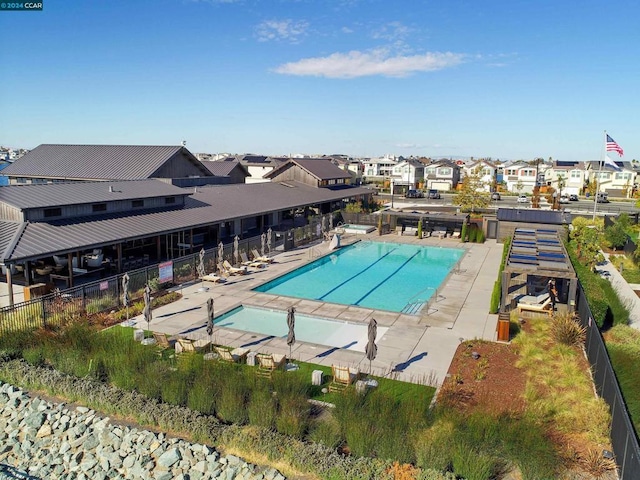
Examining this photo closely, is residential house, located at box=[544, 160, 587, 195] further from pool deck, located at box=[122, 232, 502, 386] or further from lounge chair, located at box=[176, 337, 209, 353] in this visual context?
lounge chair, located at box=[176, 337, 209, 353]

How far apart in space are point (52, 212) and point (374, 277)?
684 inches

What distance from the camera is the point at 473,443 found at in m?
10.1

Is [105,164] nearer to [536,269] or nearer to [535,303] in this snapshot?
[536,269]

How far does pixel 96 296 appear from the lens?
20031 millimetres

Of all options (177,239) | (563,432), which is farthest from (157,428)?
(177,239)

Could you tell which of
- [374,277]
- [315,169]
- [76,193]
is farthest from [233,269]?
[315,169]

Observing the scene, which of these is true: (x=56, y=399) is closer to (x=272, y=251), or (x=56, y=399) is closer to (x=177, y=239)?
(x=177, y=239)

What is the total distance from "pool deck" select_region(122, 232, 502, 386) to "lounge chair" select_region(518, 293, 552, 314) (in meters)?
1.35

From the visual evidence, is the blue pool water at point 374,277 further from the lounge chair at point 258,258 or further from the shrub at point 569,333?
the shrub at point 569,333

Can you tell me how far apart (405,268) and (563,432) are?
20550 mm

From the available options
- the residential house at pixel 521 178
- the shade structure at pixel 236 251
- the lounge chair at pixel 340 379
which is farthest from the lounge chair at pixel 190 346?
the residential house at pixel 521 178

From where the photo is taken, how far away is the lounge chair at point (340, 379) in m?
13.7

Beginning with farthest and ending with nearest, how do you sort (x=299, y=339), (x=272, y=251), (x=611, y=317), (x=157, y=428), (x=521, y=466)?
(x=272, y=251) < (x=611, y=317) < (x=299, y=339) < (x=157, y=428) < (x=521, y=466)

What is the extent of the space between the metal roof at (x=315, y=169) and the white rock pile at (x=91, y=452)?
4074 cm
